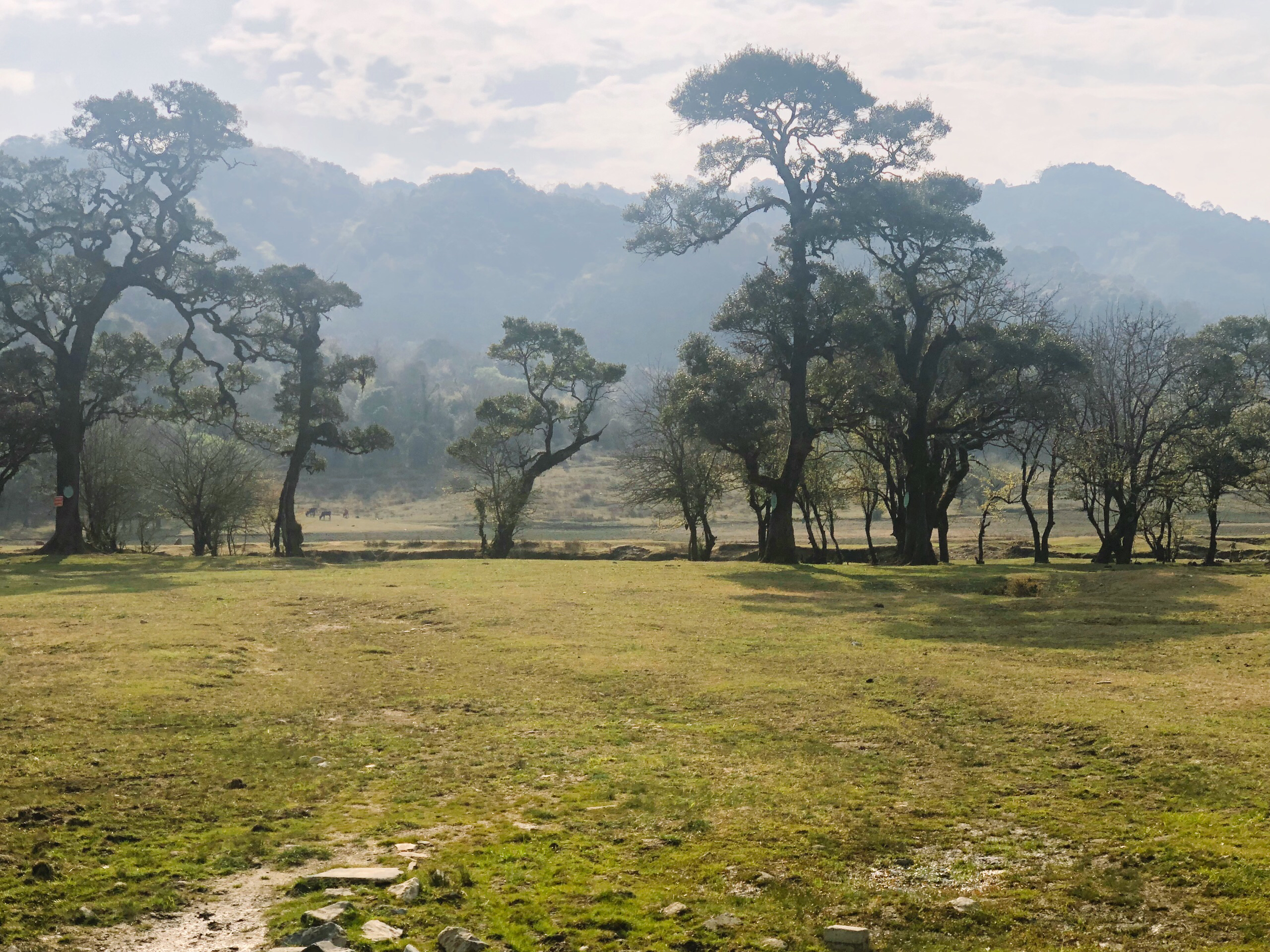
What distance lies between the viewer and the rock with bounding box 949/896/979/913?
5.59 meters

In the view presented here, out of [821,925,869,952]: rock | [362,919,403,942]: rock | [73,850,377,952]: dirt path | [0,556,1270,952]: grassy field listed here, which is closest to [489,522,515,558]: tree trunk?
[0,556,1270,952]: grassy field

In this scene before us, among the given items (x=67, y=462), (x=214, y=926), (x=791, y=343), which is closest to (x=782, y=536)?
(x=791, y=343)

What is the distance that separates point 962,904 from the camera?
18.5ft

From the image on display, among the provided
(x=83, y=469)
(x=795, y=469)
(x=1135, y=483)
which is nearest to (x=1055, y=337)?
(x=1135, y=483)

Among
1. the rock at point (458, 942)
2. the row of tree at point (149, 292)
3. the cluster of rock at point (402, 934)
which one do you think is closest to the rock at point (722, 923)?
the cluster of rock at point (402, 934)

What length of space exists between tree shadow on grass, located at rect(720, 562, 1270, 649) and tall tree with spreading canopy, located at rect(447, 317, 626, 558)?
16.6 m

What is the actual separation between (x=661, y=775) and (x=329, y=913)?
3628mm

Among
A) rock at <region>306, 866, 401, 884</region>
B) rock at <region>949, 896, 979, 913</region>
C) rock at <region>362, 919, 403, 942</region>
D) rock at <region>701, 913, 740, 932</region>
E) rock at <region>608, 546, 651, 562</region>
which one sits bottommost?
rock at <region>608, 546, 651, 562</region>

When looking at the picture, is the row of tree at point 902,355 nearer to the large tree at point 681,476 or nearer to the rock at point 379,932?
the large tree at point 681,476

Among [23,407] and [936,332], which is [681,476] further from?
[23,407]

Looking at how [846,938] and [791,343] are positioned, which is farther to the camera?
[791,343]

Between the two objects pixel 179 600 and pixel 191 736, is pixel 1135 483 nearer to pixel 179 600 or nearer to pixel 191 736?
pixel 179 600

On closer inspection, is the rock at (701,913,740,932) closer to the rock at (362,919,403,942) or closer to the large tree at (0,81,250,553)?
the rock at (362,919,403,942)

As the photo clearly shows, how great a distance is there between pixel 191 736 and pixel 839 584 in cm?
2090
